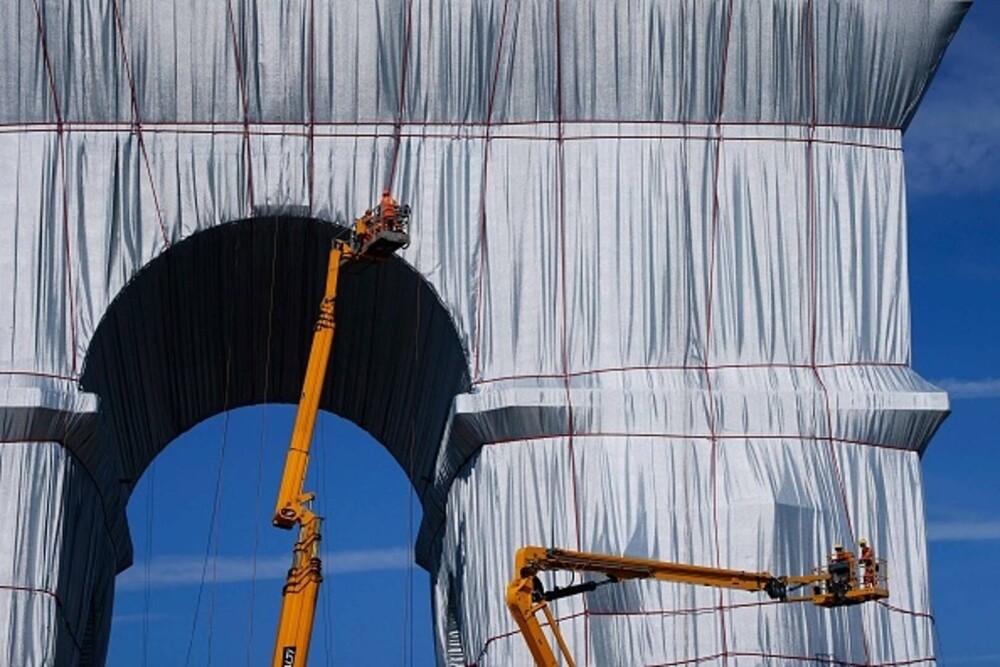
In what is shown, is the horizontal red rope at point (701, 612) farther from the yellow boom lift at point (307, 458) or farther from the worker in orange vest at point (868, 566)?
the yellow boom lift at point (307, 458)

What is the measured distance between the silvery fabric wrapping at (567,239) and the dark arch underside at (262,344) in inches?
9.3

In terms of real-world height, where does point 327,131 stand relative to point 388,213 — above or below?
above

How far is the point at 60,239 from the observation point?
33.8 m

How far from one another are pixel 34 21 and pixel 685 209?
11.2m

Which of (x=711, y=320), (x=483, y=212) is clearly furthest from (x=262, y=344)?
(x=711, y=320)

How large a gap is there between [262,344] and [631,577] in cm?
1155

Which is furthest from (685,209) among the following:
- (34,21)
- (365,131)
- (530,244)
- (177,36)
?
(34,21)

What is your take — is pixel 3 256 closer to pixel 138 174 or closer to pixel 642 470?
pixel 138 174

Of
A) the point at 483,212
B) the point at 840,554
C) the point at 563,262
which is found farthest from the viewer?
the point at 483,212

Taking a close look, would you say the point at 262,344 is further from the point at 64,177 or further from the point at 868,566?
the point at 868,566

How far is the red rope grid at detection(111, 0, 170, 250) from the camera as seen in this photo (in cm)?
3384

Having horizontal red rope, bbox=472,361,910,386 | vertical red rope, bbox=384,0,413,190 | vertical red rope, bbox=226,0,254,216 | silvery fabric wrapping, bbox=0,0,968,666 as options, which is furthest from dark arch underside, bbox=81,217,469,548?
vertical red rope, bbox=384,0,413,190

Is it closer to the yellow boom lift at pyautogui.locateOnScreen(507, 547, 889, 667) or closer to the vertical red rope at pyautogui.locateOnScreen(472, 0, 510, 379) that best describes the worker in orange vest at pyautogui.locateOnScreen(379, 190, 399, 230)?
the vertical red rope at pyautogui.locateOnScreen(472, 0, 510, 379)

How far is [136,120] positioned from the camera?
34.2 m
